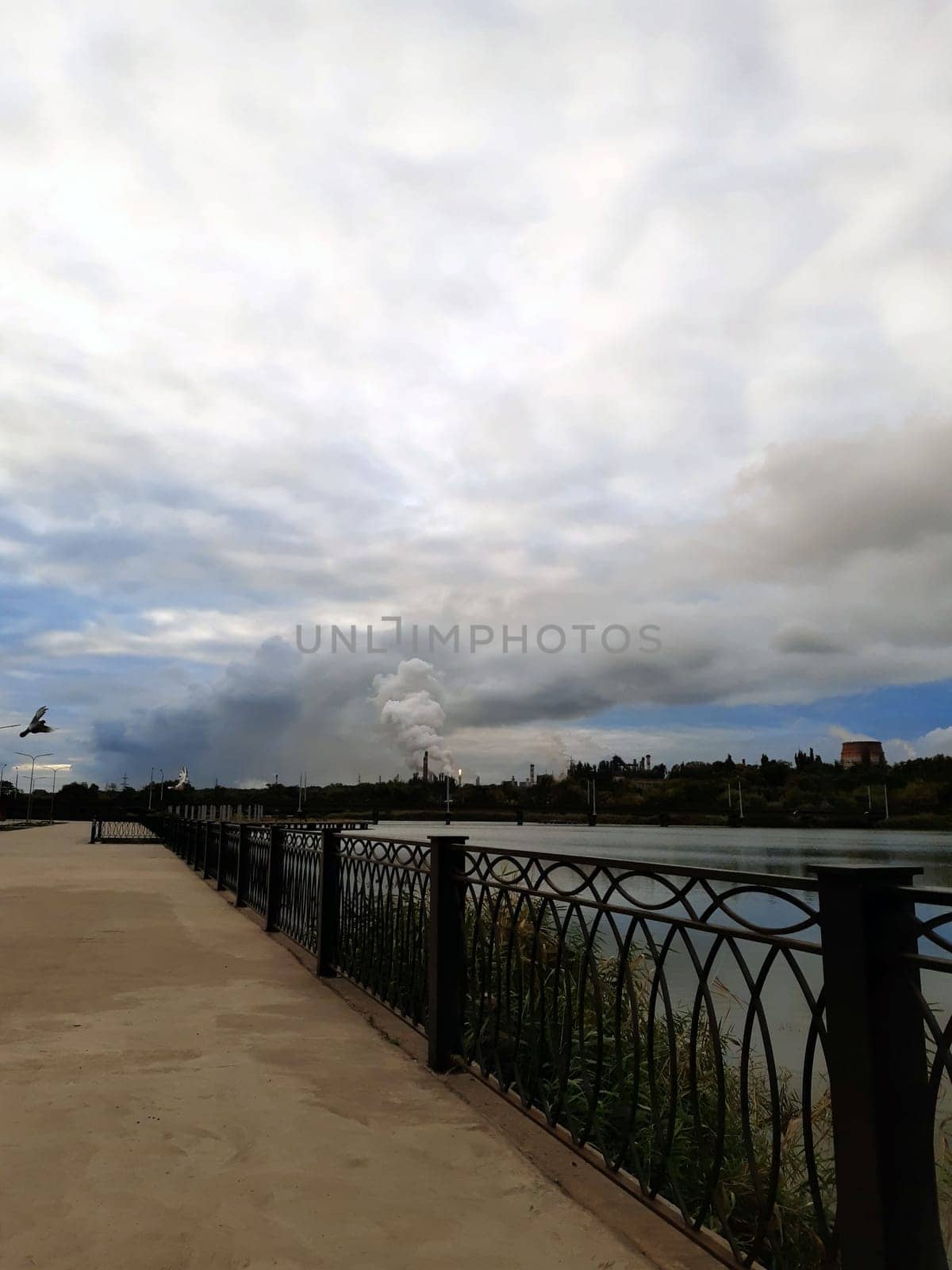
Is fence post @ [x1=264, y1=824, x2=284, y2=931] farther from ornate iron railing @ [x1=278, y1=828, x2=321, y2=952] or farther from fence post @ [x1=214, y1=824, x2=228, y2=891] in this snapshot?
fence post @ [x1=214, y1=824, x2=228, y2=891]

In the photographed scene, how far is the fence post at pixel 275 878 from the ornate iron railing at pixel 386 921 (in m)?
2.35

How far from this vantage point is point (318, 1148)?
355 centimetres

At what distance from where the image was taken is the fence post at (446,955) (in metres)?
4.57

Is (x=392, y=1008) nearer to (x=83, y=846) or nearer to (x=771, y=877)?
(x=771, y=877)

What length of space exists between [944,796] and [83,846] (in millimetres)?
63581

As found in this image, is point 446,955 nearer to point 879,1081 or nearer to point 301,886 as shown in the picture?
point 879,1081

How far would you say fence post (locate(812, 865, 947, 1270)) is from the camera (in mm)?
2049

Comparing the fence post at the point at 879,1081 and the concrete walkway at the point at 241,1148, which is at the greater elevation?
the fence post at the point at 879,1081

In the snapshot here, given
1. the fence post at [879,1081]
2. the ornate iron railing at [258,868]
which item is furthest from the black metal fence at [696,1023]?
the ornate iron railing at [258,868]

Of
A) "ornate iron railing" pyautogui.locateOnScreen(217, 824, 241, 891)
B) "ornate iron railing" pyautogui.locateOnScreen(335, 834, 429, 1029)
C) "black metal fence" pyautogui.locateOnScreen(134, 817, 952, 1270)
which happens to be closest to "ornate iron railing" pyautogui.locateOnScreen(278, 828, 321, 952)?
"black metal fence" pyautogui.locateOnScreen(134, 817, 952, 1270)

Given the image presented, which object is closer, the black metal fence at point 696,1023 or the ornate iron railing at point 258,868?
the black metal fence at point 696,1023

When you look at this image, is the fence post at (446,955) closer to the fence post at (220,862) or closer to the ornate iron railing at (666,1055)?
the ornate iron railing at (666,1055)

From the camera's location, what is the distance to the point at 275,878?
9391 mm

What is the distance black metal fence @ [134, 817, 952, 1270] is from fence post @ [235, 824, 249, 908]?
1564 mm
